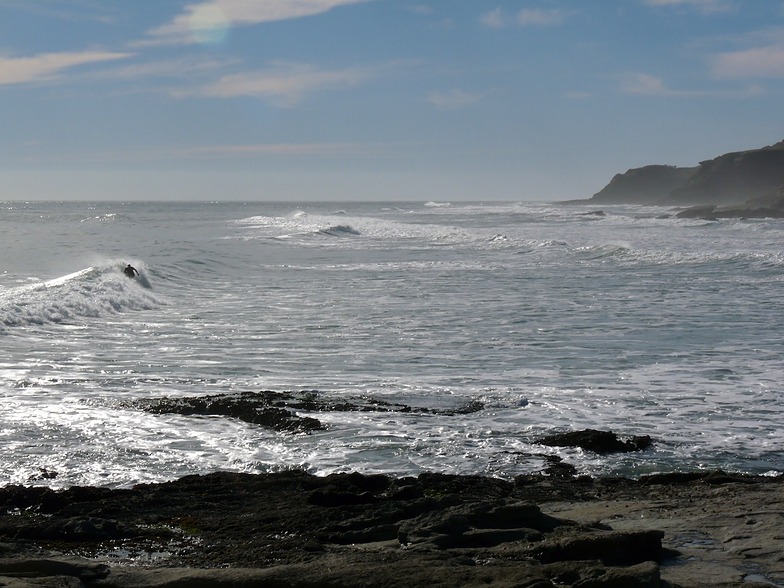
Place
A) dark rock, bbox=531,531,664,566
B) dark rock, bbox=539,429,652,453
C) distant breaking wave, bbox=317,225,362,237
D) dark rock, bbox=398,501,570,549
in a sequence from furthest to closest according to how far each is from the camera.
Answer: distant breaking wave, bbox=317,225,362,237, dark rock, bbox=539,429,652,453, dark rock, bbox=398,501,570,549, dark rock, bbox=531,531,664,566

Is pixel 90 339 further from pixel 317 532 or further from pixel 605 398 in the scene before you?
pixel 317 532

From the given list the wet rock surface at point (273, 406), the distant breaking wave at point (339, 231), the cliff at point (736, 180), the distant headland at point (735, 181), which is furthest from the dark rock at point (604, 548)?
the cliff at point (736, 180)

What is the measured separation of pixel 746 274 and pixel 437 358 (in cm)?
1638

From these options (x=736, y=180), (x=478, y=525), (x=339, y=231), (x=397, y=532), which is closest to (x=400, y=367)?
(x=397, y=532)

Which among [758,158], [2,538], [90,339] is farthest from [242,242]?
[758,158]

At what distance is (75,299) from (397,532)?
16.1 meters

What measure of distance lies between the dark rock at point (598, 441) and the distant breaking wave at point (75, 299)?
38.5 feet

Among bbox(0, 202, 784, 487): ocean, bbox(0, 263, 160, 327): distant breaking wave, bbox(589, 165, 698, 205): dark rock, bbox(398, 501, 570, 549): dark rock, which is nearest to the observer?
bbox(398, 501, 570, 549): dark rock

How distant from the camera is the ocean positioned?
868cm

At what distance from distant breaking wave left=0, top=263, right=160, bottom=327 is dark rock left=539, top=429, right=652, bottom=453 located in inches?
462

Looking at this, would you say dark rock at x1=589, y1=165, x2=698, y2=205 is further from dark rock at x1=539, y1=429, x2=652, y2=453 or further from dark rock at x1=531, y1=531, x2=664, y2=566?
dark rock at x1=531, y1=531, x2=664, y2=566

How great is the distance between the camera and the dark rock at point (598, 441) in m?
8.86

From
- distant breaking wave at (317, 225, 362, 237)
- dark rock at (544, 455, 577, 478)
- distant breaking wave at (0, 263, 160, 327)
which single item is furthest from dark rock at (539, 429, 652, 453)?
distant breaking wave at (317, 225, 362, 237)

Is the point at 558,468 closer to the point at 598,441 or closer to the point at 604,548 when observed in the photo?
the point at 598,441
